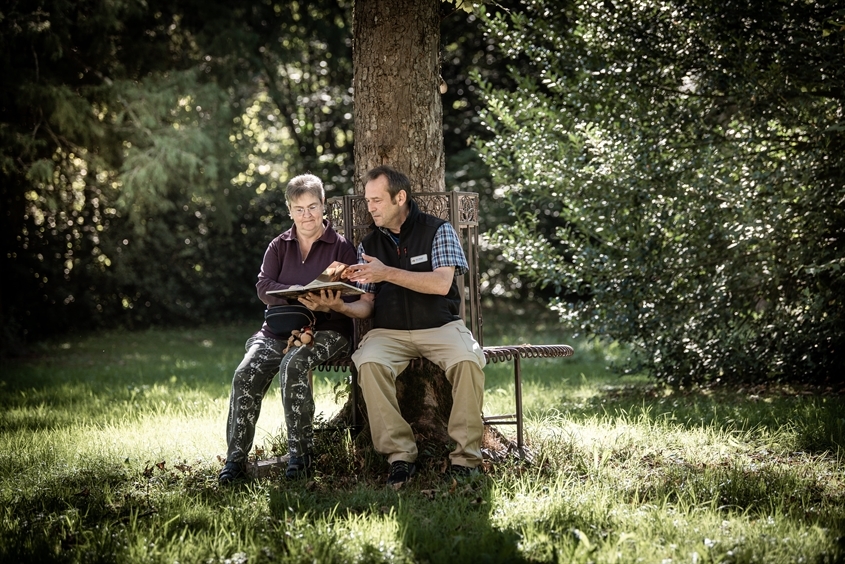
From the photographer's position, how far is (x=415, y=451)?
4.25 meters

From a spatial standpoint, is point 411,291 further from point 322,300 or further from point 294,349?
point 294,349

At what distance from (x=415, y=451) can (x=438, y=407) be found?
0.51 meters

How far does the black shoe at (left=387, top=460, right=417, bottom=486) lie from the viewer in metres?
4.12

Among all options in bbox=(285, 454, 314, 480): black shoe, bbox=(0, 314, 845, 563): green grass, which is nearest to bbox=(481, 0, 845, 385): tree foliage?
bbox=(0, 314, 845, 563): green grass

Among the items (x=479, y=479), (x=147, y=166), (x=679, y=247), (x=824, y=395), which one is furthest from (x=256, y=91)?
(x=479, y=479)

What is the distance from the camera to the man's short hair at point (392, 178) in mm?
4426

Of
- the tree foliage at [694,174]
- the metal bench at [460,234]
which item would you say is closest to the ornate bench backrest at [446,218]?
the metal bench at [460,234]

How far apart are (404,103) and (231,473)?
2.18m

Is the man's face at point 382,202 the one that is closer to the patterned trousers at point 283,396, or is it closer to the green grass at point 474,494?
the patterned trousers at point 283,396

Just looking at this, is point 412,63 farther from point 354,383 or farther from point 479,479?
point 479,479

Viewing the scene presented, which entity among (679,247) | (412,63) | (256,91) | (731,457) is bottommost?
(731,457)

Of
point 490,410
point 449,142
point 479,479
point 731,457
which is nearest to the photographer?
point 479,479

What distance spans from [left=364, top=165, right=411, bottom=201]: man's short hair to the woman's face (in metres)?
0.35

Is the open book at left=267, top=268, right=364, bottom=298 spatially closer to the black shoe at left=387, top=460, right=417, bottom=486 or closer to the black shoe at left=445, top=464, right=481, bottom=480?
the black shoe at left=387, top=460, right=417, bottom=486
